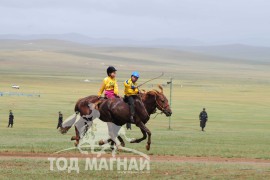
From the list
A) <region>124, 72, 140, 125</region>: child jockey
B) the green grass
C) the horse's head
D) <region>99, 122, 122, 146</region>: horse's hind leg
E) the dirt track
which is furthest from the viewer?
<region>99, 122, 122, 146</region>: horse's hind leg

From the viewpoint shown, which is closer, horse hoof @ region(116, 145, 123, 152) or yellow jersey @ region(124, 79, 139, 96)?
yellow jersey @ region(124, 79, 139, 96)

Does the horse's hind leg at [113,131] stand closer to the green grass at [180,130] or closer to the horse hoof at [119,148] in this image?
the horse hoof at [119,148]

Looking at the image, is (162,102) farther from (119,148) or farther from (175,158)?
(119,148)

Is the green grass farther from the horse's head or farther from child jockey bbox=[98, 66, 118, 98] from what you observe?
child jockey bbox=[98, 66, 118, 98]

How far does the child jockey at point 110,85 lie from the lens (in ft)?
72.7

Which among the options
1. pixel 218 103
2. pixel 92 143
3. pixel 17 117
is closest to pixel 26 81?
pixel 218 103

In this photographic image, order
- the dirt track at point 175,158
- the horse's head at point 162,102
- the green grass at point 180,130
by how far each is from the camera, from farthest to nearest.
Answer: the horse's head at point 162,102
the dirt track at point 175,158
the green grass at point 180,130

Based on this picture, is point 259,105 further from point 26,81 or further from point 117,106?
point 117,106

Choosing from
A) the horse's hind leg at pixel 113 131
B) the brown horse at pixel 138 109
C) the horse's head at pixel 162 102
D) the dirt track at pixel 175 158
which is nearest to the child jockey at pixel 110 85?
the brown horse at pixel 138 109

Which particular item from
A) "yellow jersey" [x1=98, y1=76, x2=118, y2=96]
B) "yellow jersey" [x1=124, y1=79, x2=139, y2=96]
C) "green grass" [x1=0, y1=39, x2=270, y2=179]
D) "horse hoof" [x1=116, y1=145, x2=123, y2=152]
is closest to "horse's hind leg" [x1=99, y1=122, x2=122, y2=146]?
"horse hoof" [x1=116, y1=145, x2=123, y2=152]

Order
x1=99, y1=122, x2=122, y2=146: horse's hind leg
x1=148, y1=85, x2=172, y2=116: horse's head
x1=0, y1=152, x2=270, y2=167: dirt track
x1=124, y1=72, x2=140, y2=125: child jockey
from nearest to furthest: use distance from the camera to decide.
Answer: x1=0, y1=152, x2=270, y2=167: dirt track < x1=124, y1=72, x2=140, y2=125: child jockey < x1=148, y1=85, x2=172, y2=116: horse's head < x1=99, y1=122, x2=122, y2=146: horse's hind leg

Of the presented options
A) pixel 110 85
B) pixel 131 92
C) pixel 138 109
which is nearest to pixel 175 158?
pixel 138 109

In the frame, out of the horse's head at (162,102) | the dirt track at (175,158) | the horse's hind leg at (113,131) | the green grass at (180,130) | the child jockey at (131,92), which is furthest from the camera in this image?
the horse's hind leg at (113,131)

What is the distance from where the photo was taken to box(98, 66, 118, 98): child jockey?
72.7 ft
